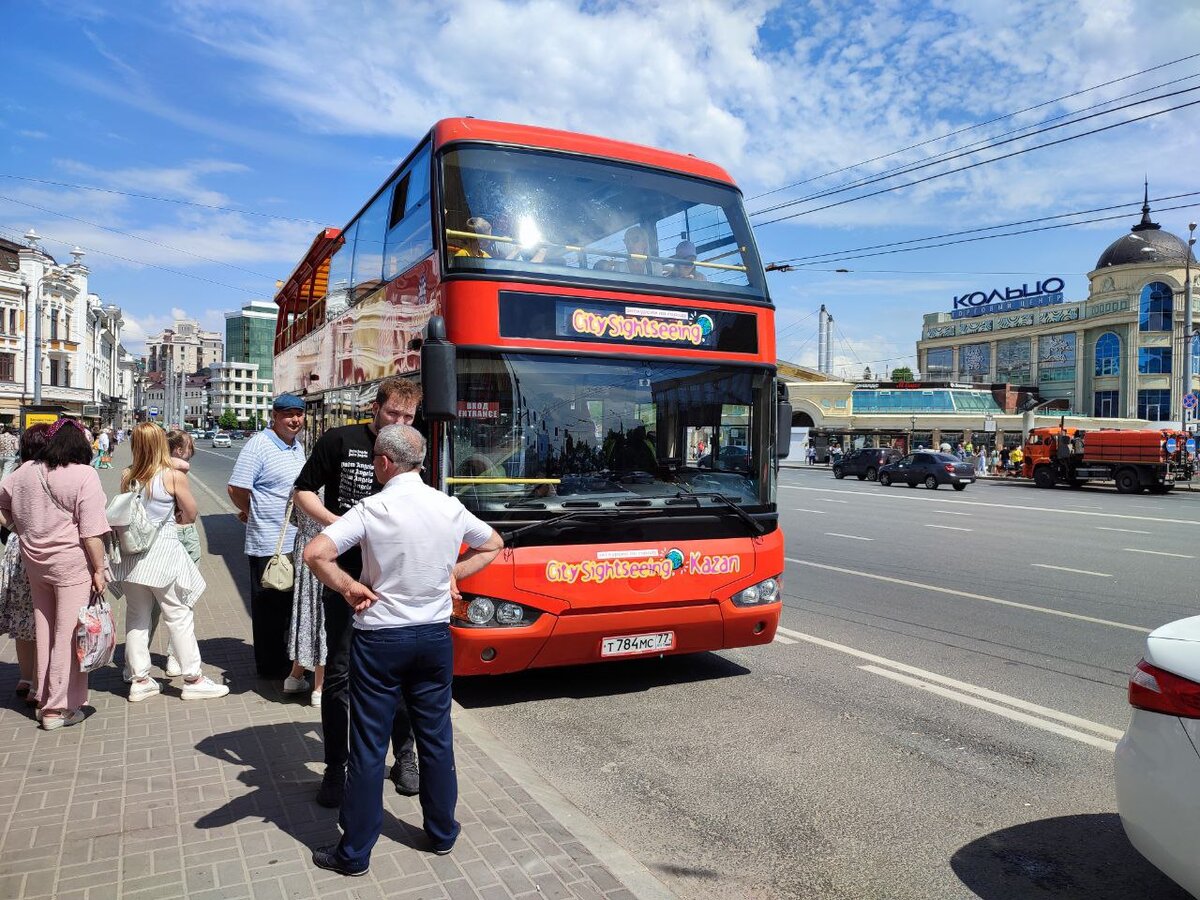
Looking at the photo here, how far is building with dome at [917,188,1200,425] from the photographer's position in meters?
69.7

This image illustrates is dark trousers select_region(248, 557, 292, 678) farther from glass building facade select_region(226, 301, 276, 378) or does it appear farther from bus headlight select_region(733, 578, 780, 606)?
glass building facade select_region(226, 301, 276, 378)

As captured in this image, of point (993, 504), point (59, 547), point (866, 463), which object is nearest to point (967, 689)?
point (59, 547)

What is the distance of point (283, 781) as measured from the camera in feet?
13.7

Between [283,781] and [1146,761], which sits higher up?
[1146,761]

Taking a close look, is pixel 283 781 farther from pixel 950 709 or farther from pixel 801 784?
pixel 950 709

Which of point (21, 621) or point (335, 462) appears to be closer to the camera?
point (335, 462)

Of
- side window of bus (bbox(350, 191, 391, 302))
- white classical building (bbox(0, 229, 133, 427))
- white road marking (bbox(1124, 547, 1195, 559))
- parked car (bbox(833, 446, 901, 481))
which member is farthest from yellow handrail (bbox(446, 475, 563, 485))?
white classical building (bbox(0, 229, 133, 427))

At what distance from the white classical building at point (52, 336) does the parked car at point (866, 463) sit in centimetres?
4273

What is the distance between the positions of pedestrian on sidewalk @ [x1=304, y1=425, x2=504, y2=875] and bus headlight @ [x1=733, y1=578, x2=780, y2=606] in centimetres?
286

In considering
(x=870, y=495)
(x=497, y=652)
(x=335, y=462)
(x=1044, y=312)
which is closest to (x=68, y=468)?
(x=335, y=462)

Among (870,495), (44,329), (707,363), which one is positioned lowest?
(870,495)

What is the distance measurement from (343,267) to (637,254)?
4.48 meters

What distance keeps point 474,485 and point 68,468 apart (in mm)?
2252

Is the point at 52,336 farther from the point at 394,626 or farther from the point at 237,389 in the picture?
the point at 237,389
